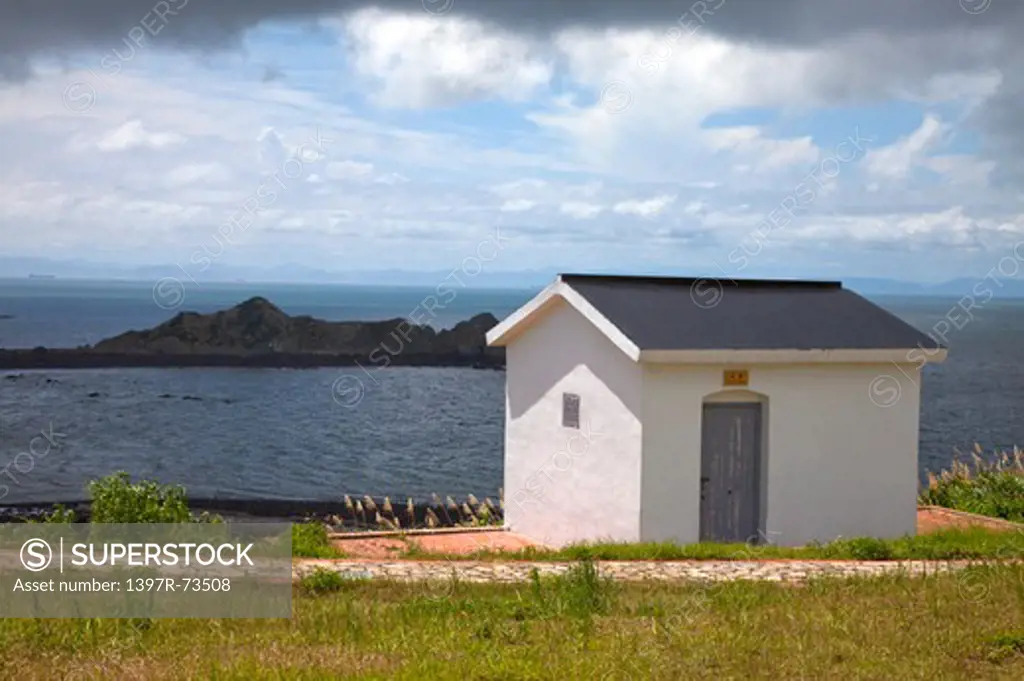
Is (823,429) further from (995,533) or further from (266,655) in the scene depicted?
(266,655)

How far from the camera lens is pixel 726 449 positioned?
18.2 meters

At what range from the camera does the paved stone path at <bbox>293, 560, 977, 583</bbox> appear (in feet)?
46.2

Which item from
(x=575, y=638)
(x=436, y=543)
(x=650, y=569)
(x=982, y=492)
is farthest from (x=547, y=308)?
(x=982, y=492)

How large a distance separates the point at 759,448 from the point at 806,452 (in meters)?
0.73

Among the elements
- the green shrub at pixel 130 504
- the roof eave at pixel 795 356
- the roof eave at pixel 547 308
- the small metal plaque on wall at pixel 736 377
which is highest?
the roof eave at pixel 547 308

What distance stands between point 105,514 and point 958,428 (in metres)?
52.5

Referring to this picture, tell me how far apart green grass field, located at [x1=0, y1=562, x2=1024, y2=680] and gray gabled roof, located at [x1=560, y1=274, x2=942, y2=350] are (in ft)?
18.5

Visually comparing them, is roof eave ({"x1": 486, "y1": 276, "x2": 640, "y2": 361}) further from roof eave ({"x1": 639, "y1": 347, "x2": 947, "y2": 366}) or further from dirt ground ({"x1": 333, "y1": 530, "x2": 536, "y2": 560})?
dirt ground ({"x1": 333, "y1": 530, "x2": 536, "y2": 560})

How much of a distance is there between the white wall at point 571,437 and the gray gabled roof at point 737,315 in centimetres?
50

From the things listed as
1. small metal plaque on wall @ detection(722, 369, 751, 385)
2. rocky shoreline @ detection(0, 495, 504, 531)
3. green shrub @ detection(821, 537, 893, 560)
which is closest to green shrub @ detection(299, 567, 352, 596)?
green shrub @ detection(821, 537, 893, 560)

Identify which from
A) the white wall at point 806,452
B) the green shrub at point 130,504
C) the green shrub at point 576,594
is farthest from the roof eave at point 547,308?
the green shrub at point 130,504

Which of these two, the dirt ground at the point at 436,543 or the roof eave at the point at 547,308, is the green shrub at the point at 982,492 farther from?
the dirt ground at the point at 436,543

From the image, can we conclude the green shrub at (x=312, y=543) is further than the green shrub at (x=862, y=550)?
No

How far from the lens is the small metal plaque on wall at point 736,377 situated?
17.8 meters
